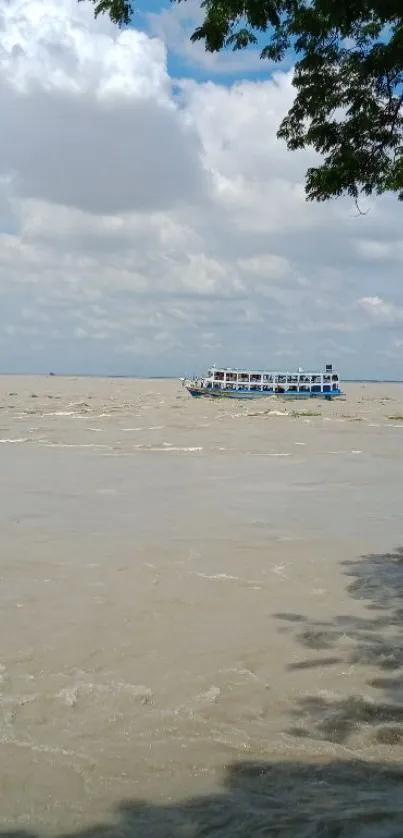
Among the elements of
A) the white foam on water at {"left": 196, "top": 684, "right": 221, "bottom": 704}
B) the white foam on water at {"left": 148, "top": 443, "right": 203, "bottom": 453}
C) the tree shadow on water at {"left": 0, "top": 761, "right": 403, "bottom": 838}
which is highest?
the white foam on water at {"left": 148, "top": 443, "right": 203, "bottom": 453}

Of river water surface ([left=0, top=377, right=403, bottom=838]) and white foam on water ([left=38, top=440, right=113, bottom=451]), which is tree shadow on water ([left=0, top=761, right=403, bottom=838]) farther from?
white foam on water ([left=38, top=440, right=113, bottom=451])

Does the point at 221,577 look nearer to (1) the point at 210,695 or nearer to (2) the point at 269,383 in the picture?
(1) the point at 210,695

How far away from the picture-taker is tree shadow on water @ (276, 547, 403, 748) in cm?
464

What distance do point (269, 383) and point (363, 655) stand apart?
60299 mm

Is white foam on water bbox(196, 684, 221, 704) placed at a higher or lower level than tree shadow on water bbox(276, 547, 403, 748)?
lower

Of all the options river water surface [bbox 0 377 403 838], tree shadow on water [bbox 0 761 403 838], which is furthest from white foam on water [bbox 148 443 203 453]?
tree shadow on water [bbox 0 761 403 838]

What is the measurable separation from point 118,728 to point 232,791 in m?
1.06

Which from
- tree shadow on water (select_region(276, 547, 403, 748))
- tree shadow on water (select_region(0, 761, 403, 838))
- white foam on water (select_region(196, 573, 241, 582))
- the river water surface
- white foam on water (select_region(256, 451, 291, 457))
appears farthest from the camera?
white foam on water (select_region(256, 451, 291, 457))

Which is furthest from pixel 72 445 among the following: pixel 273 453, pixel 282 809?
pixel 282 809

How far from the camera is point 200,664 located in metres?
5.71

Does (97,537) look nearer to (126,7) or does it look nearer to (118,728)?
(118,728)

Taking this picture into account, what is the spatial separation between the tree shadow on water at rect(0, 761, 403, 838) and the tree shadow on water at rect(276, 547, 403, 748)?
0.49 m

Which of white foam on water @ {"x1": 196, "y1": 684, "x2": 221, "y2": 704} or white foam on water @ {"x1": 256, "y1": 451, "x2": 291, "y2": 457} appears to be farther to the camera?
white foam on water @ {"x1": 256, "y1": 451, "x2": 291, "y2": 457}

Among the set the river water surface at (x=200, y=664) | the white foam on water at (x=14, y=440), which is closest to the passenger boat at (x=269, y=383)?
the white foam on water at (x=14, y=440)
